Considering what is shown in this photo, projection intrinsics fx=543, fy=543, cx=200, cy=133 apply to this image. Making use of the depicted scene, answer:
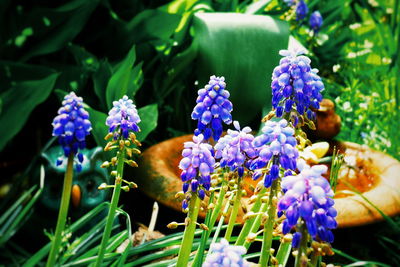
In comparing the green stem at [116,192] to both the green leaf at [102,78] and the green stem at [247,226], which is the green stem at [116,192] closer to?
the green stem at [247,226]

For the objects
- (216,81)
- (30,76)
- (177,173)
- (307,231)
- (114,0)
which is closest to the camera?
(307,231)

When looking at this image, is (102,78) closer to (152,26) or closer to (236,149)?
(152,26)

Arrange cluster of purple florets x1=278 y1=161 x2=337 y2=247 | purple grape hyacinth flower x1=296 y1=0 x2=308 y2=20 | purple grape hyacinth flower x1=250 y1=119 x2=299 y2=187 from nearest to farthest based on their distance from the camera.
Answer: cluster of purple florets x1=278 y1=161 x2=337 y2=247 < purple grape hyacinth flower x1=250 y1=119 x2=299 y2=187 < purple grape hyacinth flower x1=296 y1=0 x2=308 y2=20

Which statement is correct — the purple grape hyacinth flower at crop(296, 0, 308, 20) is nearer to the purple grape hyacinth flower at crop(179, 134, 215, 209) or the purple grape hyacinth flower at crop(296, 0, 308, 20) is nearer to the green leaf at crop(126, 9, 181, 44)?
the green leaf at crop(126, 9, 181, 44)

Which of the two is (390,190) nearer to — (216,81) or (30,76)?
(216,81)

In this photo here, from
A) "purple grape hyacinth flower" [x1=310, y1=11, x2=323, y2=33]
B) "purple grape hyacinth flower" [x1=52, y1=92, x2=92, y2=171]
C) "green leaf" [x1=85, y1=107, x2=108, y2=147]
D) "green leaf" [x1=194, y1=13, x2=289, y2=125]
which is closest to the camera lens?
"purple grape hyacinth flower" [x1=52, y1=92, x2=92, y2=171]

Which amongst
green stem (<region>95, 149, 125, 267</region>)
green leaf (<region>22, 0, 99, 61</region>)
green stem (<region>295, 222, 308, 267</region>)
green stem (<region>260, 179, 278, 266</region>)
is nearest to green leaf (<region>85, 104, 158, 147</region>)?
green leaf (<region>22, 0, 99, 61</region>)

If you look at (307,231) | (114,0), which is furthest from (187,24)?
(307,231)
